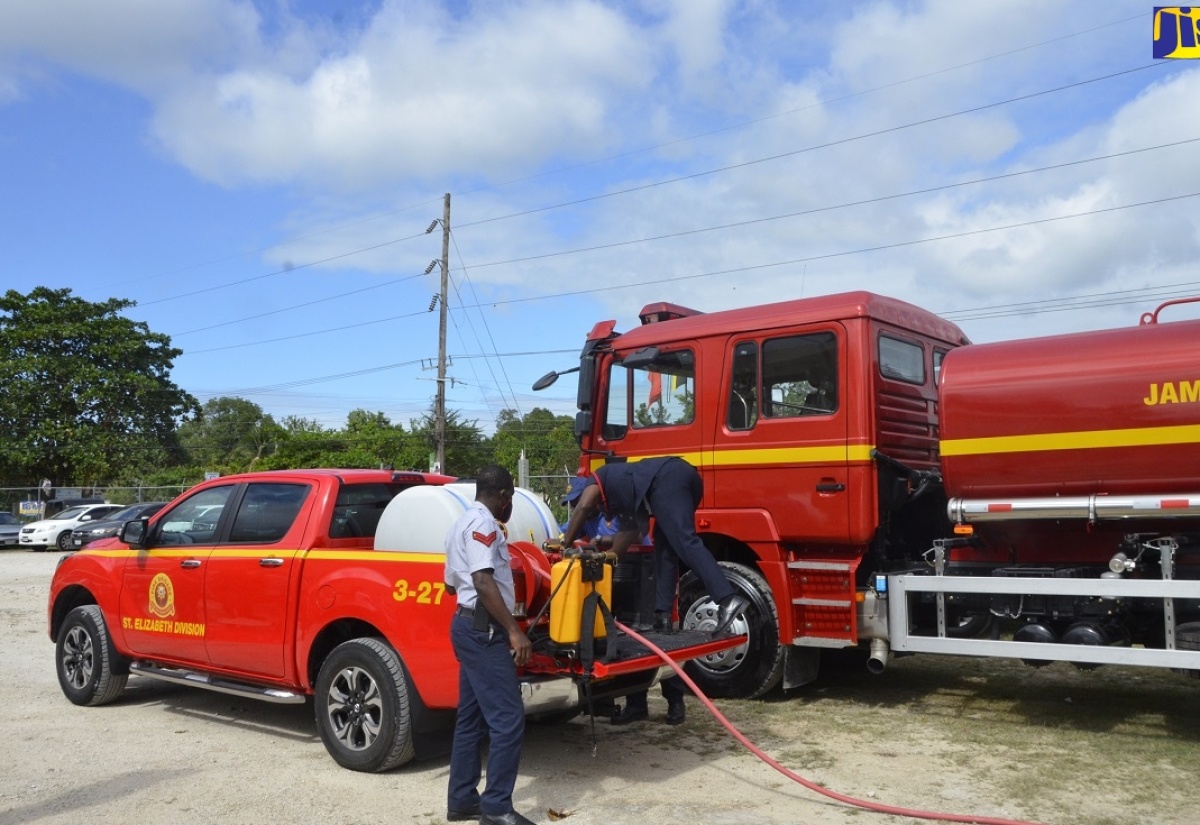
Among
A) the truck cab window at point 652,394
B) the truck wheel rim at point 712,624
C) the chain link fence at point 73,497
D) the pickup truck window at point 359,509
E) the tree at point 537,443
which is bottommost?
the truck wheel rim at point 712,624

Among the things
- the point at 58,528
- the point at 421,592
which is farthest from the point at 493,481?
the point at 58,528

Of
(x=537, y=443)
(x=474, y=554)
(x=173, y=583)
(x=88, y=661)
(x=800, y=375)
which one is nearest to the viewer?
(x=474, y=554)

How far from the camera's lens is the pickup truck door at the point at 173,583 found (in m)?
7.18

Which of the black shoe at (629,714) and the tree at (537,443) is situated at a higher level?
the tree at (537,443)

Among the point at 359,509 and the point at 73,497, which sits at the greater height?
the point at 73,497

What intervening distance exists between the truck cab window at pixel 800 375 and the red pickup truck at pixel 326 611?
1.71 m

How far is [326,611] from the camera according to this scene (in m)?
6.28

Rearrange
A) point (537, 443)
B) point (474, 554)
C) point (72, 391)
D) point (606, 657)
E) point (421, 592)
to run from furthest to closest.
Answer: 1. point (537, 443)
2. point (72, 391)
3. point (421, 592)
4. point (606, 657)
5. point (474, 554)

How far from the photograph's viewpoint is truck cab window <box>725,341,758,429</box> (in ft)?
26.5

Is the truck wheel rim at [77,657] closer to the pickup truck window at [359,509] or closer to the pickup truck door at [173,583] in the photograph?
the pickup truck door at [173,583]

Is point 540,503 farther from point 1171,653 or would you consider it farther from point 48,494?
point 48,494

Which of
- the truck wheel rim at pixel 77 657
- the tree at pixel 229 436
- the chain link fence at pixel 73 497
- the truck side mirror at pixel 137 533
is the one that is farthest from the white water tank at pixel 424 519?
the tree at pixel 229 436

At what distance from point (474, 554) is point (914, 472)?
4035mm

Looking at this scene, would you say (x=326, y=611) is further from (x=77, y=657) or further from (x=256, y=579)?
(x=77, y=657)
